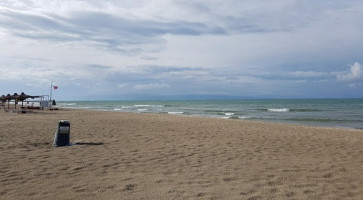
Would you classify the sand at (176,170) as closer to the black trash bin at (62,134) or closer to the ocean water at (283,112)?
the black trash bin at (62,134)

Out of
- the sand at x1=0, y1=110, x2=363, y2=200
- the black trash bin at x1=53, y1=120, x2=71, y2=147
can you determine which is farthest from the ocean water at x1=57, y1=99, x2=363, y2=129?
the black trash bin at x1=53, y1=120, x2=71, y2=147

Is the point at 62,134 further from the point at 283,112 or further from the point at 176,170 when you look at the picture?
the point at 283,112

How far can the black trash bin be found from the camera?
872 centimetres

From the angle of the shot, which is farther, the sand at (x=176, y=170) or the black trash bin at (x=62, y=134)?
the black trash bin at (x=62, y=134)

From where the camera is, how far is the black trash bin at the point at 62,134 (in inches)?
343

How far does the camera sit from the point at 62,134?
880cm

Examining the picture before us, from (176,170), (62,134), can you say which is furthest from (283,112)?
(176,170)

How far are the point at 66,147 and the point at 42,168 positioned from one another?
7.83 feet

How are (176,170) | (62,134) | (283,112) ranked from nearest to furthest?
(176,170)
(62,134)
(283,112)

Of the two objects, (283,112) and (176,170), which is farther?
(283,112)

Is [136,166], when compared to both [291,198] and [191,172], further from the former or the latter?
[291,198]

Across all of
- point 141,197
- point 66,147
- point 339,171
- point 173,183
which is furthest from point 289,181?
point 66,147

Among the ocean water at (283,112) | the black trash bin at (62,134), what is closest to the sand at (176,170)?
the black trash bin at (62,134)

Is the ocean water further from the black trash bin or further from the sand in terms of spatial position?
the black trash bin
